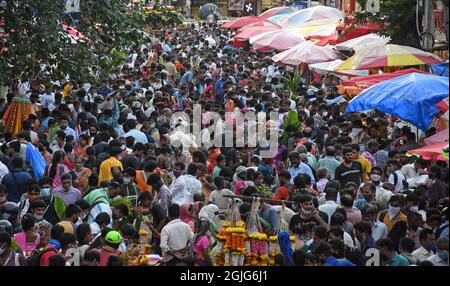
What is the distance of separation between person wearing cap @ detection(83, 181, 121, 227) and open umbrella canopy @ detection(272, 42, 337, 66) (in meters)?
14.8

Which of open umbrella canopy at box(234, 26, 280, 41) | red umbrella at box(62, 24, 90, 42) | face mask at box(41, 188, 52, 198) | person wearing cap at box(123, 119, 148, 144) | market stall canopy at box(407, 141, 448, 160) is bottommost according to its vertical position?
face mask at box(41, 188, 52, 198)

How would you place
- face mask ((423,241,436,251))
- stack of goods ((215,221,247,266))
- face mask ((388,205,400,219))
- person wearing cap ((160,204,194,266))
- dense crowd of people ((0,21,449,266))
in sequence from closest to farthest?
stack of goods ((215,221,247,266))
dense crowd of people ((0,21,449,266))
face mask ((423,241,436,251))
person wearing cap ((160,204,194,266))
face mask ((388,205,400,219))

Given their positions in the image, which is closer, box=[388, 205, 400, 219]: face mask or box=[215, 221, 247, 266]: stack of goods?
box=[215, 221, 247, 266]: stack of goods

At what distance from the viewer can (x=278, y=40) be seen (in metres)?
31.5

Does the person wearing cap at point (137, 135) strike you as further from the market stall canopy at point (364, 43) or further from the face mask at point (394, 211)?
the market stall canopy at point (364, 43)

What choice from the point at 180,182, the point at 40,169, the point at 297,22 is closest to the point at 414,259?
the point at 180,182

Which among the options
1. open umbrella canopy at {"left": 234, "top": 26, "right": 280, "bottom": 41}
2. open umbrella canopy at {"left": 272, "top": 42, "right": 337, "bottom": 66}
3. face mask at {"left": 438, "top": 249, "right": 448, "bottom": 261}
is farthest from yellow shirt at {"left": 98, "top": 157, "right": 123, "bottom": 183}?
open umbrella canopy at {"left": 234, "top": 26, "right": 280, "bottom": 41}

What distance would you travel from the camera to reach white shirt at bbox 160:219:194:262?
1057 cm

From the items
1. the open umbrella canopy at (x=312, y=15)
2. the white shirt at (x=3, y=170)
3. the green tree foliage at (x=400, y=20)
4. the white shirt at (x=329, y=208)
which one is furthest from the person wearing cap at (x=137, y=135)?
the open umbrella canopy at (x=312, y=15)

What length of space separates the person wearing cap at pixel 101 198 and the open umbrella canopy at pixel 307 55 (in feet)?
48.7

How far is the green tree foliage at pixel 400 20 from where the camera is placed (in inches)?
806

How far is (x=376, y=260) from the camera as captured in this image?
9906 mm

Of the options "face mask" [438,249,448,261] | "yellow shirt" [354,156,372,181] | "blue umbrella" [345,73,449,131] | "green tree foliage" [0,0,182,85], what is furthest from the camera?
"green tree foliage" [0,0,182,85]

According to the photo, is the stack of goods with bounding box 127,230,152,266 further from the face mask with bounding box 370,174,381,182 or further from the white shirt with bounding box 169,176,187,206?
the face mask with bounding box 370,174,381,182
